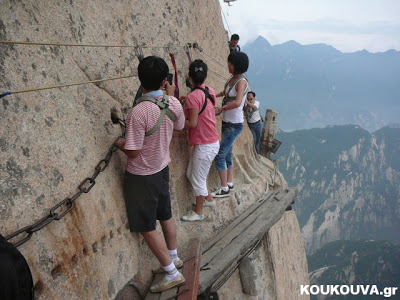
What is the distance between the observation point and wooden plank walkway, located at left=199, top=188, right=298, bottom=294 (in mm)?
4840

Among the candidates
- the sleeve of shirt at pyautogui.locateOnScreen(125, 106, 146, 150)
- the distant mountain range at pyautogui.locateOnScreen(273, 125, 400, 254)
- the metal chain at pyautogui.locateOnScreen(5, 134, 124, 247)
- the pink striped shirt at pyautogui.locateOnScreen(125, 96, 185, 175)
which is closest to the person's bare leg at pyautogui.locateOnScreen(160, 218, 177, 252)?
the pink striped shirt at pyautogui.locateOnScreen(125, 96, 185, 175)

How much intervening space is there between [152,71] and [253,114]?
6.32 meters

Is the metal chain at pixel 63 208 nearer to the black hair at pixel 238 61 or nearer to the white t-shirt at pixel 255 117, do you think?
the black hair at pixel 238 61

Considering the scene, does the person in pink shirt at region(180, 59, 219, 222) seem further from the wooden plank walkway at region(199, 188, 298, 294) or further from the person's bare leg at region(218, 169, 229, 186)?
the person's bare leg at region(218, 169, 229, 186)

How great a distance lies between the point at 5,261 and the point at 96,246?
1710 millimetres

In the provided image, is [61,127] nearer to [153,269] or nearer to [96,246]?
[96,246]

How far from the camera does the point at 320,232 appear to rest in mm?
114688

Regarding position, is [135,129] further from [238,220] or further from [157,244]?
[238,220]

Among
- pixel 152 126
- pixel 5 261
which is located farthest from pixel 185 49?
pixel 5 261

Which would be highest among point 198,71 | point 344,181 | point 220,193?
point 198,71

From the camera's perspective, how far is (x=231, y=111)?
5711mm

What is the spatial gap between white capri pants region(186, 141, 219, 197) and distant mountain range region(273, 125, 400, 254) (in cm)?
11539

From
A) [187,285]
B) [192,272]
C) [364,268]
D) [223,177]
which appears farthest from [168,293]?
[364,268]

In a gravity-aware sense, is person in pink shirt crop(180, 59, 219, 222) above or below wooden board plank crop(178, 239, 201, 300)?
above
